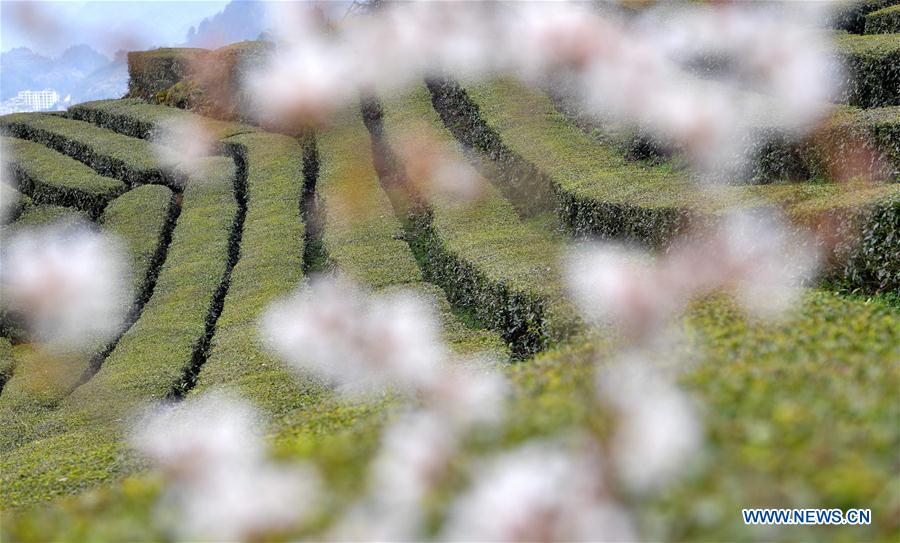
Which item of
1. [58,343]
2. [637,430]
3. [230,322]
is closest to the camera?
[637,430]

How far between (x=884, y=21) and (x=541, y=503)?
17559 millimetres

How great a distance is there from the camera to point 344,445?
4434 mm

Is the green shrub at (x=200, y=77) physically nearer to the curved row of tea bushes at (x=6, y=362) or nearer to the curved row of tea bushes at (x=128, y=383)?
the curved row of tea bushes at (x=128, y=383)

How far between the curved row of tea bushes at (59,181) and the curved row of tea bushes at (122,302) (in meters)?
0.87

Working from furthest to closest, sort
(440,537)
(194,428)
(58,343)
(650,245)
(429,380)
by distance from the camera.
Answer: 1. (58,343)
2. (650,245)
3. (194,428)
4. (429,380)
5. (440,537)

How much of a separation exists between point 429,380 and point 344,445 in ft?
12.8

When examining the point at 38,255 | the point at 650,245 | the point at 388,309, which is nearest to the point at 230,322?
the point at 388,309

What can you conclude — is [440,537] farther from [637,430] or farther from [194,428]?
[194,428]

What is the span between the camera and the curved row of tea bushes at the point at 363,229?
11820 millimetres

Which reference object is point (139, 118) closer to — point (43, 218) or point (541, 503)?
point (43, 218)

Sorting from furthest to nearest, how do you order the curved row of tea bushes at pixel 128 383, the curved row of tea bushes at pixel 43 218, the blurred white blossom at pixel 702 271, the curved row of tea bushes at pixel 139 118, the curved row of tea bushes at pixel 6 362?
the curved row of tea bushes at pixel 139 118 < the curved row of tea bushes at pixel 43 218 < the curved row of tea bushes at pixel 6 362 < the blurred white blossom at pixel 702 271 < the curved row of tea bushes at pixel 128 383

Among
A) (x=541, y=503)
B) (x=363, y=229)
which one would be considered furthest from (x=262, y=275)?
(x=541, y=503)

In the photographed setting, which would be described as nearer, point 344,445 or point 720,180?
Result: point 344,445

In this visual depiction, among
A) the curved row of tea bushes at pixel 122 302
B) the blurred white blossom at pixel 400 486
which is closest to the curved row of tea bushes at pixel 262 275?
the curved row of tea bushes at pixel 122 302
